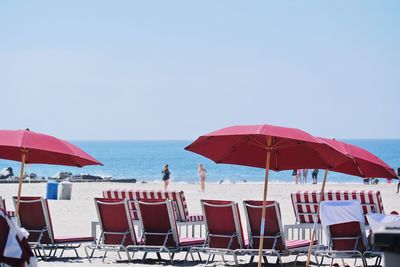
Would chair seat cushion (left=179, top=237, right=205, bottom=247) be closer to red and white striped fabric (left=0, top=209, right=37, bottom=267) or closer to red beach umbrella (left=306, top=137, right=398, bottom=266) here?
red beach umbrella (left=306, top=137, right=398, bottom=266)

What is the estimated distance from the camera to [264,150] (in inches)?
482

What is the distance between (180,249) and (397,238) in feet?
27.8

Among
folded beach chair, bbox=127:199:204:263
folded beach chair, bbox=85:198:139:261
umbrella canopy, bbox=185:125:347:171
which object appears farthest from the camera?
folded beach chair, bbox=85:198:139:261

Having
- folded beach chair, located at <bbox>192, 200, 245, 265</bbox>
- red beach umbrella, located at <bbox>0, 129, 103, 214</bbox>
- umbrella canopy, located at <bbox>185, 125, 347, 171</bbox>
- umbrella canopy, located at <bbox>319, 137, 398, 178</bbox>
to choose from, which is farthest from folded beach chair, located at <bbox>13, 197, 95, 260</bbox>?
umbrella canopy, located at <bbox>319, 137, 398, 178</bbox>

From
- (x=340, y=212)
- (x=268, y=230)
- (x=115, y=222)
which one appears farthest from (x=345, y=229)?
(x=115, y=222)

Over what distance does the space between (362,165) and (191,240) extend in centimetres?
253

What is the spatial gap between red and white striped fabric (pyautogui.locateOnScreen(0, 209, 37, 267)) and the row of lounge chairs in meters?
4.50

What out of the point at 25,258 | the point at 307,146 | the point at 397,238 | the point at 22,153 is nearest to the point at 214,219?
the point at 307,146

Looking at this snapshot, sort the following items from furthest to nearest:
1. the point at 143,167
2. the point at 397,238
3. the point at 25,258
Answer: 1. the point at 143,167
2. the point at 25,258
3. the point at 397,238

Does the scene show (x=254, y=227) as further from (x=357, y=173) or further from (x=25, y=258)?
(x=25, y=258)

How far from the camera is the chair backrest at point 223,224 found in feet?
39.5

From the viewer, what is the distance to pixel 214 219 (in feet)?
40.1

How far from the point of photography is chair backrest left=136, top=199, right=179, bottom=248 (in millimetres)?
12340

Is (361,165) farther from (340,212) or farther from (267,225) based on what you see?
(267,225)
